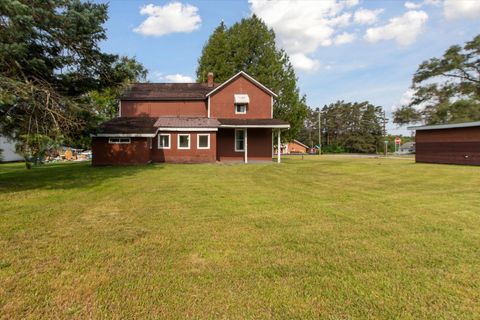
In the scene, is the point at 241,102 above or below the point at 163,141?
above

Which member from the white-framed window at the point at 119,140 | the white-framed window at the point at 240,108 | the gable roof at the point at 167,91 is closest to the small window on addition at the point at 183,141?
the white-framed window at the point at 119,140

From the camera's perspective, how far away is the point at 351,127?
8931cm

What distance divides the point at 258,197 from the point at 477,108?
46613 millimetres

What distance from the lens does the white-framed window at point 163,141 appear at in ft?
77.7

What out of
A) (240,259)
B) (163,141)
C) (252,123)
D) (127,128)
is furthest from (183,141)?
(240,259)

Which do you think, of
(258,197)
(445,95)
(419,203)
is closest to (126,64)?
(258,197)

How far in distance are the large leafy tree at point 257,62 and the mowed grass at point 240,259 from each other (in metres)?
26.8

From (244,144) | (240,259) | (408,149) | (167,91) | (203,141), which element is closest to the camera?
(240,259)

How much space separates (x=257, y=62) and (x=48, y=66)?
26.8 m

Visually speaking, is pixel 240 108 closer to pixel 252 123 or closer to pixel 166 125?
pixel 252 123

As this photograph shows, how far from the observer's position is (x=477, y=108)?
42.1 metres

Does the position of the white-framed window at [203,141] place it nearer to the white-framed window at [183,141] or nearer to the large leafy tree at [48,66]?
the white-framed window at [183,141]

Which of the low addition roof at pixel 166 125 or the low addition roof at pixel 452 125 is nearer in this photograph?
the low addition roof at pixel 166 125

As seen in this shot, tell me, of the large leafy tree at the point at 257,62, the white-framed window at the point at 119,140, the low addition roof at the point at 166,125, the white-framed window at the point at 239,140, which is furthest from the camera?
the large leafy tree at the point at 257,62
